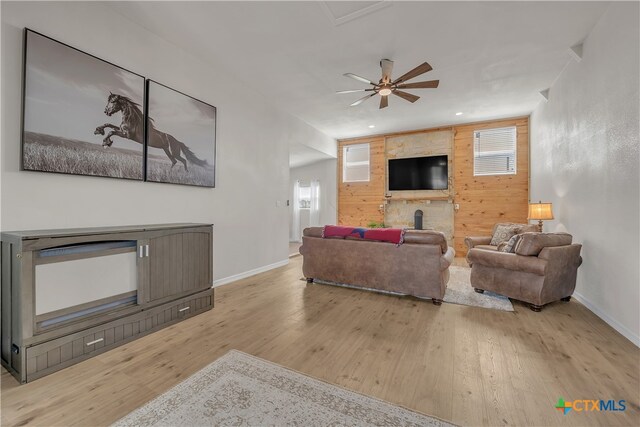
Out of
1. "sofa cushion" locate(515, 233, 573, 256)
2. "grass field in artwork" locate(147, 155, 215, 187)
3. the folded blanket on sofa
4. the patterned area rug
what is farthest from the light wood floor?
"grass field in artwork" locate(147, 155, 215, 187)

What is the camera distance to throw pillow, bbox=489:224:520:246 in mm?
4504

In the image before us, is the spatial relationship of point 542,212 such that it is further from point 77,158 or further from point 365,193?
point 77,158

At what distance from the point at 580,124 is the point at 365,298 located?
11.2ft

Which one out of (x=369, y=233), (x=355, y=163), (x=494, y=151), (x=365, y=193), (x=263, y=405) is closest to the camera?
(x=263, y=405)

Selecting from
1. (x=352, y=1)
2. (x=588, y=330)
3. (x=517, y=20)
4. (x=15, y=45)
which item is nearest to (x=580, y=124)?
(x=517, y=20)

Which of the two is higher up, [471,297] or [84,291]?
[84,291]

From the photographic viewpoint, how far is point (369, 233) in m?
3.46

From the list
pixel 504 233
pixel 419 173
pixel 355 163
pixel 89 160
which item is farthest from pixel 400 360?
pixel 355 163

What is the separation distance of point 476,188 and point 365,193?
267cm

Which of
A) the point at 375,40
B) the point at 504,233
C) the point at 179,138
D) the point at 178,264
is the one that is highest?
the point at 375,40

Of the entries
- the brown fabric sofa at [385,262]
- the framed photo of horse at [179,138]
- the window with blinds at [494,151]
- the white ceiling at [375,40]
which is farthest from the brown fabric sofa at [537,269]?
the framed photo of horse at [179,138]

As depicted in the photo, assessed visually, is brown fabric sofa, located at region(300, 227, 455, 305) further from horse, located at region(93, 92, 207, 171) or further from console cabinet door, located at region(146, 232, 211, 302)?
horse, located at region(93, 92, 207, 171)

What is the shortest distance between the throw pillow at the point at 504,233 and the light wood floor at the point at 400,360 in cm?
161

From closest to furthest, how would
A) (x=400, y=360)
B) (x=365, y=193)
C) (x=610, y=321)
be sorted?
(x=400, y=360), (x=610, y=321), (x=365, y=193)
